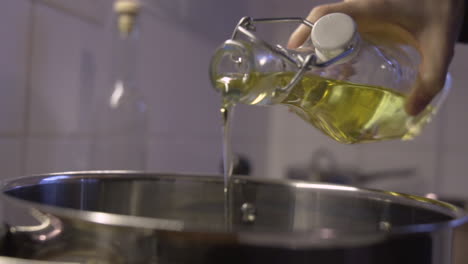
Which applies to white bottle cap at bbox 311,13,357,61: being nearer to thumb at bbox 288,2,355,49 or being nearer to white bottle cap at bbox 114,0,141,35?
thumb at bbox 288,2,355,49

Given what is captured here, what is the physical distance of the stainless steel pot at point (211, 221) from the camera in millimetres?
227

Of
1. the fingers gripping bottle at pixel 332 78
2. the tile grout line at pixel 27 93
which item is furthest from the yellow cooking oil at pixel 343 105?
the tile grout line at pixel 27 93

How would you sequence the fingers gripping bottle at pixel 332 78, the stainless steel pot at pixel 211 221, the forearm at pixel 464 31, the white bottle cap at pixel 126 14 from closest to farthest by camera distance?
the stainless steel pot at pixel 211 221 → the fingers gripping bottle at pixel 332 78 → the forearm at pixel 464 31 → the white bottle cap at pixel 126 14

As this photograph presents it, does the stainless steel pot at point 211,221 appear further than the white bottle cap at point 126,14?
No

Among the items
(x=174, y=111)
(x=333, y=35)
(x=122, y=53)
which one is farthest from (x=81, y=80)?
(x=333, y=35)

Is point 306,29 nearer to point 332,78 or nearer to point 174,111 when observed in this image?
point 332,78

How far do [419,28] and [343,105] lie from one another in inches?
3.8

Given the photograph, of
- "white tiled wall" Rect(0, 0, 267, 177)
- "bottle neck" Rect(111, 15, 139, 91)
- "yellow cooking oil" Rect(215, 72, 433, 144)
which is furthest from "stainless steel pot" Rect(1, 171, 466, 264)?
"bottle neck" Rect(111, 15, 139, 91)

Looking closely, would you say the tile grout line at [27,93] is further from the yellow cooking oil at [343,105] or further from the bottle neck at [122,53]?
the yellow cooking oil at [343,105]

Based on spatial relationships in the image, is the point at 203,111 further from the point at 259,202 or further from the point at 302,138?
the point at 259,202

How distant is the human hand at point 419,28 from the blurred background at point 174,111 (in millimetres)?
291

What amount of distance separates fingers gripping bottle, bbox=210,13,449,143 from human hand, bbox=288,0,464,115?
11 millimetres

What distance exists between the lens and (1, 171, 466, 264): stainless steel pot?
227 mm

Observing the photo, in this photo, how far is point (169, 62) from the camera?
911 mm
